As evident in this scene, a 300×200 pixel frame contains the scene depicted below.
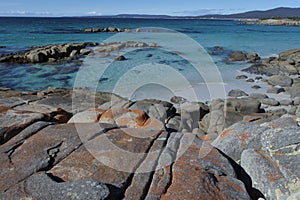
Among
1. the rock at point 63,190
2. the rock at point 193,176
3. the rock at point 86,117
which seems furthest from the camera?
the rock at point 86,117

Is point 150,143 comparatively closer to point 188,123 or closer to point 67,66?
point 188,123

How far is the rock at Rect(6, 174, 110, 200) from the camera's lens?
8.54ft

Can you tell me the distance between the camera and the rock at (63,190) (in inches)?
103

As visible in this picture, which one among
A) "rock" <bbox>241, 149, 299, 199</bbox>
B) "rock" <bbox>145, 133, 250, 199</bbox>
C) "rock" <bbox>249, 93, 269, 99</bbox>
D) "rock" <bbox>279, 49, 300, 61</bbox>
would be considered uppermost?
"rock" <bbox>145, 133, 250, 199</bbox>

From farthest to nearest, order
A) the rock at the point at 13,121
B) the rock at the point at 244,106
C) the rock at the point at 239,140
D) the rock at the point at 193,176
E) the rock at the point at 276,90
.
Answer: the rock at the point at 276,90
the rock at the point at 244,106
the rock at the point at 239,140
the rock at the point at 13,121
the rock at the point at 193,176

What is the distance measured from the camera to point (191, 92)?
13781 millimetres

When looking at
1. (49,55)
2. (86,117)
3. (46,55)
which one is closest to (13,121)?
(86,117)

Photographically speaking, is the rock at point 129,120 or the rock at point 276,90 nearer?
the rock at point 129,120

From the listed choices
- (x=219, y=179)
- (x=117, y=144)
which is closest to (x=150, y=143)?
(x=117, y=144)

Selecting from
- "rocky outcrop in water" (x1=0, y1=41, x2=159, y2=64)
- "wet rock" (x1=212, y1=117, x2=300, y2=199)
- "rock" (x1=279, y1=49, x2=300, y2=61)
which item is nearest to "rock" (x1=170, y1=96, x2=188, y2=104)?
"wet rock" (x1=212, y1=117, x2=300, y2=199)

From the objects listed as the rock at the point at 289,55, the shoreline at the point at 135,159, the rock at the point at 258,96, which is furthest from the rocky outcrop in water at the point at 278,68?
the shoreline at the point at 135,159

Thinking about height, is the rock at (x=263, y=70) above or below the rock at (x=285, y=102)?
above

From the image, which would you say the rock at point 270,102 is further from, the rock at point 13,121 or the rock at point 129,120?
the rock at point 13,121

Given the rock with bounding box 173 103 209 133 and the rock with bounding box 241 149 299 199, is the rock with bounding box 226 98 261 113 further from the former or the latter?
the rock with bounding box 241 149 299 199
